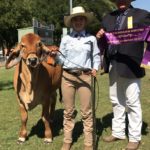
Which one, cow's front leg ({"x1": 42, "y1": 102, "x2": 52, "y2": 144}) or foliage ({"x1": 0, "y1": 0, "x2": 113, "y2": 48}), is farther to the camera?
foliage ({"x1": 0, "y1": 0, "x2": 113, "y2": 48})

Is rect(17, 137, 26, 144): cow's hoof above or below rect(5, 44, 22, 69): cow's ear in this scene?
below

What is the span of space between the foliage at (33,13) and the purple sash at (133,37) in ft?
113

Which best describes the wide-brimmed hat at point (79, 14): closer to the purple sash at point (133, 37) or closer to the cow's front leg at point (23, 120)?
the purple sash at point (133, 37)

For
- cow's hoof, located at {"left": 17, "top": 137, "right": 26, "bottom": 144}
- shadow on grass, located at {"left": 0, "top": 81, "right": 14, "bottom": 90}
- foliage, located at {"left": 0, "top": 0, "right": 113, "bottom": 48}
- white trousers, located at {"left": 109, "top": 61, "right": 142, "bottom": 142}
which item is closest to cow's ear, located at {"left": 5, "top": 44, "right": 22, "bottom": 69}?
cow's hoof, located at {"left": 17, "top": 137, "right": 26, "bottom": 144}

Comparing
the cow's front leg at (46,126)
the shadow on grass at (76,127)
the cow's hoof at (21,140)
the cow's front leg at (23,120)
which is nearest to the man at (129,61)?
the shadow on grass at (76,127)

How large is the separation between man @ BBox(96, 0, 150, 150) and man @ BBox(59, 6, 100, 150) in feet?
1.48

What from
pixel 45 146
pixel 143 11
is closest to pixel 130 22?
pixel 143 11

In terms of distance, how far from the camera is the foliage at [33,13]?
141 ft

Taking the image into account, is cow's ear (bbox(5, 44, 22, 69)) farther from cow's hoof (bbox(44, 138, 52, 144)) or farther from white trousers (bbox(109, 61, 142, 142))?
white trousers (bbox(109, 61, 142, 142))

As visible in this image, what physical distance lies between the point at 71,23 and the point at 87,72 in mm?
822

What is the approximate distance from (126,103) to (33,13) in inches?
1679

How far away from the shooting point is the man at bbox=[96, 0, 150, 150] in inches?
271

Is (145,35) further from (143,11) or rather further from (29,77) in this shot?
(29,77)

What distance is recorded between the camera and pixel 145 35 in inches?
Answer: 270
